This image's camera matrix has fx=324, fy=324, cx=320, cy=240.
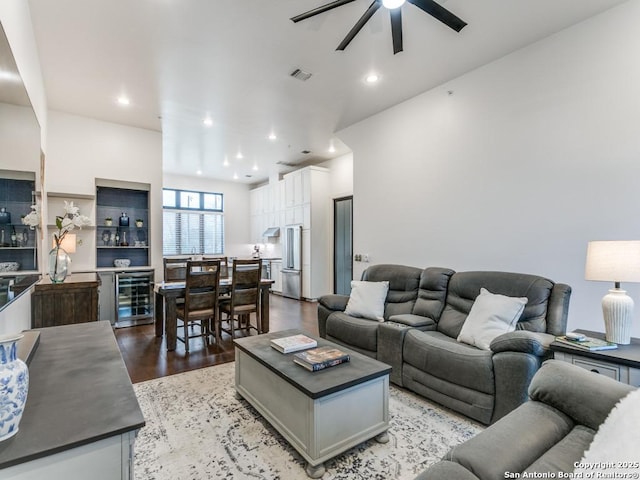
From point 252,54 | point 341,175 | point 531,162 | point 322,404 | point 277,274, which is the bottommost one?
point 322,404

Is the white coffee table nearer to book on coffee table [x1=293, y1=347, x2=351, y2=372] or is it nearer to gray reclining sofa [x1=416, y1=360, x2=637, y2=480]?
book on coffee table [x1=293, y1=347, x2=351, y2=372]

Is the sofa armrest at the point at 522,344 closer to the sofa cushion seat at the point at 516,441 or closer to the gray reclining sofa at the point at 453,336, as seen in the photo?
the gray reclining sofa at the point at 453,336

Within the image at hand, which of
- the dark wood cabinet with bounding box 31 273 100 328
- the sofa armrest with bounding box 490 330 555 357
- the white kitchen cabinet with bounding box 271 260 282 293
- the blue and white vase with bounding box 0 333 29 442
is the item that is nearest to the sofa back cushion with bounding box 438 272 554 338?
the sofa armrest with bounding box 490 330 555 357

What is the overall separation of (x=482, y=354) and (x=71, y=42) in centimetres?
460

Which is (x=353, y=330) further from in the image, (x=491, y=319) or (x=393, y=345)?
(x=491, y=319)

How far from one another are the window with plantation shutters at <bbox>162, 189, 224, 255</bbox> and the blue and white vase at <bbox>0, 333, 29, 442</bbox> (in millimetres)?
8533

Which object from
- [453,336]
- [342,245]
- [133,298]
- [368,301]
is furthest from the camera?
[342,245]

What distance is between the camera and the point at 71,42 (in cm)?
315

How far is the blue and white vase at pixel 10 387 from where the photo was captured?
0.90 m

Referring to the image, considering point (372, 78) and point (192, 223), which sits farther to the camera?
point (192, 223)

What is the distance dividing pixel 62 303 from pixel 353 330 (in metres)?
3.04

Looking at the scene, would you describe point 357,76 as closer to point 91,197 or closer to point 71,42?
point 71,42

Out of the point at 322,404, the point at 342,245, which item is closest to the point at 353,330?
the point at 322,404

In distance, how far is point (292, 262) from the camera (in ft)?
24.6
